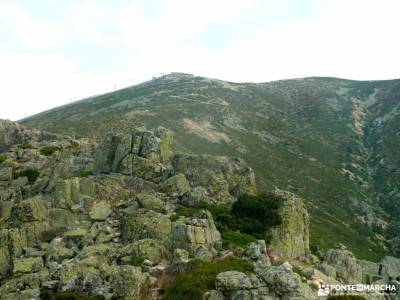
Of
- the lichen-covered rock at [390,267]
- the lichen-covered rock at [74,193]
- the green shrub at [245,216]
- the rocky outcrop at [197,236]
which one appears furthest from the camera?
the lichen-covered rock at [390,267]

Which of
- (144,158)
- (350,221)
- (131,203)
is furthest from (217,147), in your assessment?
(131,203)

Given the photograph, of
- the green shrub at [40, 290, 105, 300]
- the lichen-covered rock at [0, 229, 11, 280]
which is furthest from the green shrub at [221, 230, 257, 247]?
the lichen-covered rock at [0, 229, 11, 280]

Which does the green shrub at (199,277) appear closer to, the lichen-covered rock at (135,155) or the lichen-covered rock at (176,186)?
the lichen-covered rock at (176,186)

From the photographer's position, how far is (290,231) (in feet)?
115

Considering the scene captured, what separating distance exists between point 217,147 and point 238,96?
6536cm

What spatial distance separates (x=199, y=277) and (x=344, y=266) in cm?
1653

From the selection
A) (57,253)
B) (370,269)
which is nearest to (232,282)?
(57,253)

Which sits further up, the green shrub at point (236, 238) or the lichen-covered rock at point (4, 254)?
the lichen-covered rock at point (4, 254)

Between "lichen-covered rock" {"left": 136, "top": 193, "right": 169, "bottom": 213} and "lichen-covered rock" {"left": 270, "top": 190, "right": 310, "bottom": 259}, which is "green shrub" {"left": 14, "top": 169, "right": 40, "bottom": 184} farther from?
"lichen-covered rock" {"left": 270, "top": 190, "right": 310, "bottom": 259}

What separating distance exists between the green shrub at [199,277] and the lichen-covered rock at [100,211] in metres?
11.0

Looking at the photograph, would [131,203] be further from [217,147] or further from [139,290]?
[217,147]

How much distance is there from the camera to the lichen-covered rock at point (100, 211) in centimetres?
3256

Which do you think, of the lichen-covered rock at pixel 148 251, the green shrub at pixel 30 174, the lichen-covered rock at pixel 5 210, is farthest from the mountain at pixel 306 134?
the lichen-covered rock at pixel 5 210

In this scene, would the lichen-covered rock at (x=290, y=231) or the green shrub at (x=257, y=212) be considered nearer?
the lichen-covered rock at (x=290, y=231)
